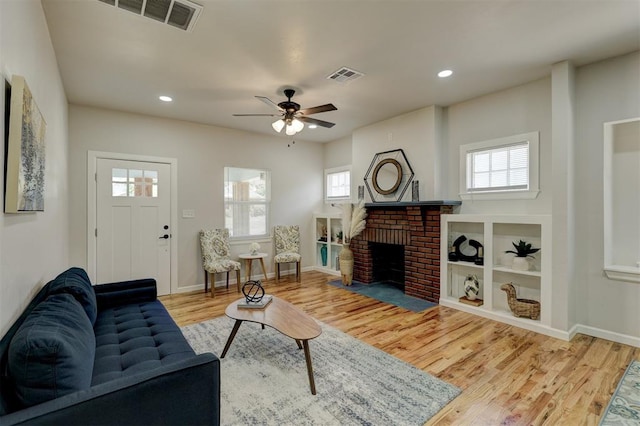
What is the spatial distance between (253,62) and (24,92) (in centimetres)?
187

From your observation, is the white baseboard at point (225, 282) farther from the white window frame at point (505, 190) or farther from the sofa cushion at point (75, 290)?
the white window frame at point (505, 190)

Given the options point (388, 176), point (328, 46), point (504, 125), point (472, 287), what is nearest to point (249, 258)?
point (388, 176)

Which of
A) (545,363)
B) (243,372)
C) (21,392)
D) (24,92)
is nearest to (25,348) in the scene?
(21,392)

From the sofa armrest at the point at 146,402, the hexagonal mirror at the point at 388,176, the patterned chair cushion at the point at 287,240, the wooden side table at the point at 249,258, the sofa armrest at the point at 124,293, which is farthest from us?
the patterned chair cushion at the point at 287,240

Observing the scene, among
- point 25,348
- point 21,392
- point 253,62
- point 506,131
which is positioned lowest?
point 21,392

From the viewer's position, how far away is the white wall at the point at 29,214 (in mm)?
1326

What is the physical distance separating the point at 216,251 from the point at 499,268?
402cm

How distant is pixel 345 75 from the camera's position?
3197mm

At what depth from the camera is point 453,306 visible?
12.9ft

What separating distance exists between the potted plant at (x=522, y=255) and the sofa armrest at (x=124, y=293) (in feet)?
12.6

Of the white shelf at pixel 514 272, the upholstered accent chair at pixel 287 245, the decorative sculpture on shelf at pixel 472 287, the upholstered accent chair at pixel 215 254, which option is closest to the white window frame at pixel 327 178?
the upholstered accent chair at pixel 287 245

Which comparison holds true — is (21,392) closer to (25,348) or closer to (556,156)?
(25,348)

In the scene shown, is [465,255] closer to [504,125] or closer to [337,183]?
[504,125]

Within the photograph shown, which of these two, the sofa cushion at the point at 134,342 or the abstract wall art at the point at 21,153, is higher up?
the abstract wall art at the point at 21,153
